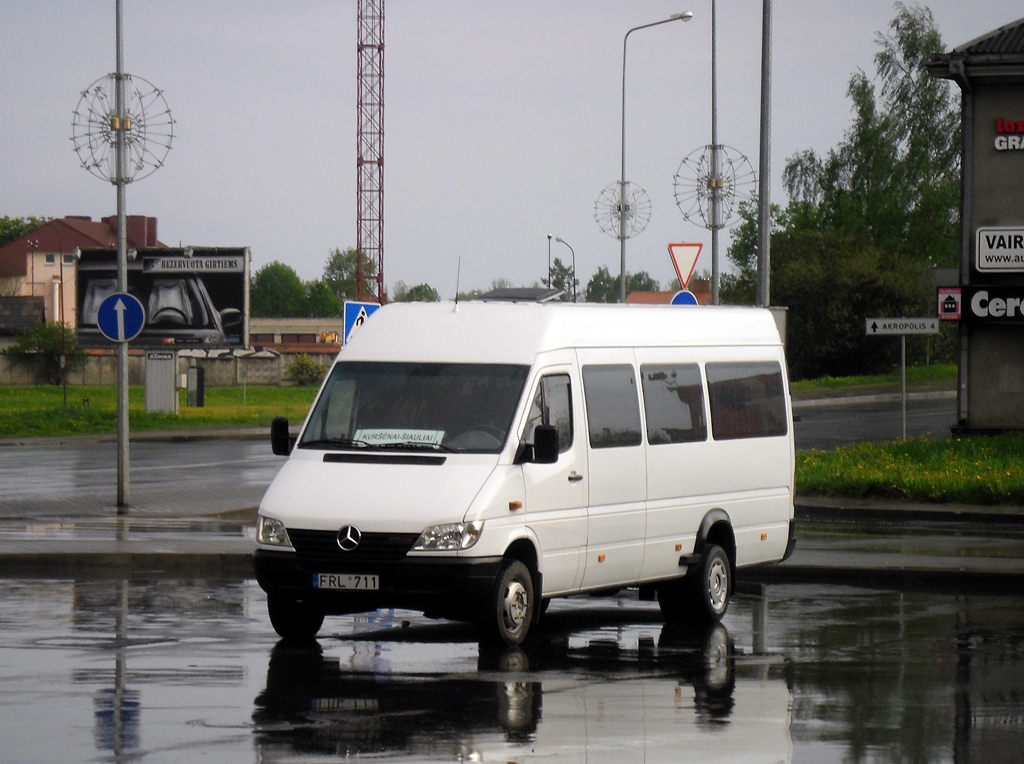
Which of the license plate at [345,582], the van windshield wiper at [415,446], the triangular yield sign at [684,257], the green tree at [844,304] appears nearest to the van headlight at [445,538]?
the license plate at [345,582]

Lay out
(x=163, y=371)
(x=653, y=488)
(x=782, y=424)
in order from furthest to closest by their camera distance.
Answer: (x=163, y=371), (x=782, y=424), (x=653, y=488)

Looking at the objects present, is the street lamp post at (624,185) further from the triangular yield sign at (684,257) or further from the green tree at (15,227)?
the green tree at (15,227)

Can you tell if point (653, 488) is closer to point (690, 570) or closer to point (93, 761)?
point (690, 570)

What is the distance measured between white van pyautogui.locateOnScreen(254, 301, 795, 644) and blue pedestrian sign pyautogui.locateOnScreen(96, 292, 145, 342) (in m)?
9.59

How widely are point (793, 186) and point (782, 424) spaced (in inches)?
2749

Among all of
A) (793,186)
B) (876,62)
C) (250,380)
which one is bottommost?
(250,380)

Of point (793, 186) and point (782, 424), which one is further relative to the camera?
point (793, 186)

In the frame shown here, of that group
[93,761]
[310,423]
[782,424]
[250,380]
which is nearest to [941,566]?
[782,424]

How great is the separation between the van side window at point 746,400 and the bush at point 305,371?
77.3 meters

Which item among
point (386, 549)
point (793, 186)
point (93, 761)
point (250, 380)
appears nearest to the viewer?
Result: point (93, 761)

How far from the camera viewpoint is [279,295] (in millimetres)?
195000

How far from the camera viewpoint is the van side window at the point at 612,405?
12.0 meters

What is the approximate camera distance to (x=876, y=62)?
76500mm

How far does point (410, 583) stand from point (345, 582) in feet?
1.35
